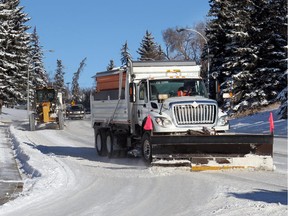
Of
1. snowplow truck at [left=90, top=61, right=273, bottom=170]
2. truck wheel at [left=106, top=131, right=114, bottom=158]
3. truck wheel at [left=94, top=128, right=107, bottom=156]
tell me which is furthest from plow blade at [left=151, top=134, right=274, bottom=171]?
truck wheel at [left=94, top=128, right=107, bottom=156]

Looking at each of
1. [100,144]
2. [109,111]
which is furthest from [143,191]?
[100,144]

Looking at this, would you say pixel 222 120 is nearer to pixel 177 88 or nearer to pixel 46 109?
pixel 177 88

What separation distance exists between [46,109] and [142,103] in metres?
23.1

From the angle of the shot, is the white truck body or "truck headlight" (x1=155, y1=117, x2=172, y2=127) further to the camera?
the white truck body

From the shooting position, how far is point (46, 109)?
3656 centimetres

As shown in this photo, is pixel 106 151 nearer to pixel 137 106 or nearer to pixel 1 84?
pixel 137 106

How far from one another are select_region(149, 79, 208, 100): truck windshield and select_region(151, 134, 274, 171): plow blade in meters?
1.97

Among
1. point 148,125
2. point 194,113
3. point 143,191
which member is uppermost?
point 194,113

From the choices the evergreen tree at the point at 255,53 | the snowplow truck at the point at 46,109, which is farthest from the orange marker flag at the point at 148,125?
the evergreen tree at the point at 255,53

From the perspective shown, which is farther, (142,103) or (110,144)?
(110,144)

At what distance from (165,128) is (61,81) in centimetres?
12732

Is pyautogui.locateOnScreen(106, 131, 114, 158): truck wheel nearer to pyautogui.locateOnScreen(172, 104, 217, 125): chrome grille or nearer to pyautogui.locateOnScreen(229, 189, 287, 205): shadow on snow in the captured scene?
pyautogui.locateOnScreen(172, 104, 217, 125): chrome grille

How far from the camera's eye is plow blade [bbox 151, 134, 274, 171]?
41.2ft

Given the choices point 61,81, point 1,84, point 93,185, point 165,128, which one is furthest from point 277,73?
point 61,81
